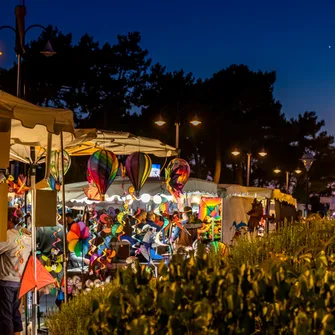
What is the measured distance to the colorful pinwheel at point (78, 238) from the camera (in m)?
9.49

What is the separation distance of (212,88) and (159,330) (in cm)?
4166

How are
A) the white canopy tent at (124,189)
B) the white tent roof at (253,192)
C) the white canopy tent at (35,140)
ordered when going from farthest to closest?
the white tent roof at (253,192) < the white canopy tent at (124,189) < the white canopy tent at (35,140)

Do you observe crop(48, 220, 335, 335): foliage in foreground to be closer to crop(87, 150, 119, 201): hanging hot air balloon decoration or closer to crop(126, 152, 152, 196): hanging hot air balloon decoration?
crop(87, 150, 119, 201): hanging hot air balloon decoration

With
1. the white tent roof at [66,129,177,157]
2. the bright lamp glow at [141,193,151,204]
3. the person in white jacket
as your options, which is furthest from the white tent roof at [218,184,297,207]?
the person in white jacket

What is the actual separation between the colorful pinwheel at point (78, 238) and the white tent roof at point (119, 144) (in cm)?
128

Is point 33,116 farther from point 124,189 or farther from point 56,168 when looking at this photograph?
point 124,189

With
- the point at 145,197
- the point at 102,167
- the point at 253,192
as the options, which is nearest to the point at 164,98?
the point at 253,192

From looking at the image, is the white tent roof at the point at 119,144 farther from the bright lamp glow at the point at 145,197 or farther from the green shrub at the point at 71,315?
the bright lamp glow at the point at 145,197

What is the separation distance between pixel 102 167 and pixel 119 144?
1.74 ft

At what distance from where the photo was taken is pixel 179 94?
41.4 meters

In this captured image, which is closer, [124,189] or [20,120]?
[20,120]

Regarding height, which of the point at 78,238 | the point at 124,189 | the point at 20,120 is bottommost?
the point at 78,238

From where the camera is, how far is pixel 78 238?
9516 millimetres

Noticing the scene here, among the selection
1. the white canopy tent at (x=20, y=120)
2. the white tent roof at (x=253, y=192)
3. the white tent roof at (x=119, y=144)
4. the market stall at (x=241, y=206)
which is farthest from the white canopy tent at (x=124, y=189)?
the white canopy tent at (x=20, y=120)
